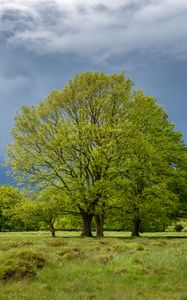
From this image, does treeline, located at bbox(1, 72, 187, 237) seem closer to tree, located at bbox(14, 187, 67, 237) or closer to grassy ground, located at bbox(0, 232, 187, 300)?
tree, located at bbox(14, 187, 67, 237)

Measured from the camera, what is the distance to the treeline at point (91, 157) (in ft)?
144

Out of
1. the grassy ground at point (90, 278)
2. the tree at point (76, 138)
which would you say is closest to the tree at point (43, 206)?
the tree at point (76, 138)

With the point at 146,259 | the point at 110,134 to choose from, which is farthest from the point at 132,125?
the point at 146,259

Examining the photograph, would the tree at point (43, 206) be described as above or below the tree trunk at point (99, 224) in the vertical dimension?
above

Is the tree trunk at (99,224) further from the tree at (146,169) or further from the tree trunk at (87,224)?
the tree at (146,169)

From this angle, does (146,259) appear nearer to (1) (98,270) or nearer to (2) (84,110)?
(1) (98,270)

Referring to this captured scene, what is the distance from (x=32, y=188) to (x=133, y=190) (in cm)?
1149

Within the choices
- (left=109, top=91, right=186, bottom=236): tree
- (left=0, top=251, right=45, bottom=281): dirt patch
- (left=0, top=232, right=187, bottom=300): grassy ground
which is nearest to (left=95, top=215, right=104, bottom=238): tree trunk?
(left=109, top=91, right=186, bottom=236): tree

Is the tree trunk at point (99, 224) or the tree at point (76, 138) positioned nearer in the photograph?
the tree at point (76, 138)

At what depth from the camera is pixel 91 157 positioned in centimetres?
4447

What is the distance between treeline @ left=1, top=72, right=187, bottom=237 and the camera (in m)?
43.8

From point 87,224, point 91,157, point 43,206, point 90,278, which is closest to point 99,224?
point 87,224

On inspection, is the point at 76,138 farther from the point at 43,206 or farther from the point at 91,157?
the point at 43,206

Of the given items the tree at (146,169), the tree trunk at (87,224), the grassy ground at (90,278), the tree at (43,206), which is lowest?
the grassy ground at (90,278)
